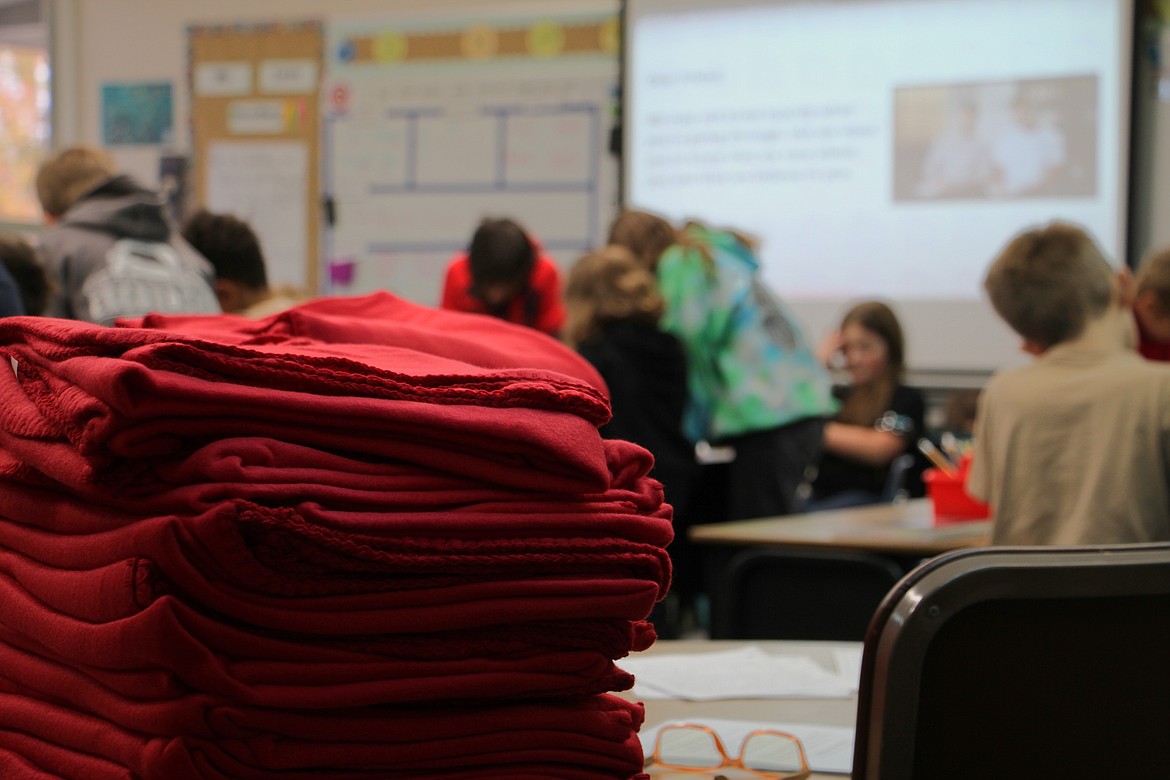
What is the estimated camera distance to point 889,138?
507 centimetres

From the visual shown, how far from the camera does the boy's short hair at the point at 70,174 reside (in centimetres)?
311

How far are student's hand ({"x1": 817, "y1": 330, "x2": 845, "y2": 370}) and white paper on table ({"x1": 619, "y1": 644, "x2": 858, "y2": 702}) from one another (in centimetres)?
333

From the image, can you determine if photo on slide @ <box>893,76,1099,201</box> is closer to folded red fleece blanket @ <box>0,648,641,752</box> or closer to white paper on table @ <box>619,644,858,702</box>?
white paper on table @ <box>619,644,858,702</box>

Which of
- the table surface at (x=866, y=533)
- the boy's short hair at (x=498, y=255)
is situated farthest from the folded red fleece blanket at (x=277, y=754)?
the boy's short hair at (x=498, y=255)

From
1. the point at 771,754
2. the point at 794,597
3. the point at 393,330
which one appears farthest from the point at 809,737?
the point at 794,597

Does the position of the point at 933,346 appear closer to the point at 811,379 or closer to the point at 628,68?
the point at 811,379

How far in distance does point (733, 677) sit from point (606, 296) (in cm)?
221

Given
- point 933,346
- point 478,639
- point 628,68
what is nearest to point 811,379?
point 933,346

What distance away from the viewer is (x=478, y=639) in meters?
0.66

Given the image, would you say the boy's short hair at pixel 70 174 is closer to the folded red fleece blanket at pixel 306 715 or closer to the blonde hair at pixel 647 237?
the blonde hair at pixel 647 237

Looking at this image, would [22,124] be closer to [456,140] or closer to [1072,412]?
[456,140]

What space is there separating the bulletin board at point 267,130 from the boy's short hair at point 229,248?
2.67 metres

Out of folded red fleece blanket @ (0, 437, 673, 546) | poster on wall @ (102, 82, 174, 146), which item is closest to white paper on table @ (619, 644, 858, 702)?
folded red fleece blanket @ (0, 437, 673, 546)

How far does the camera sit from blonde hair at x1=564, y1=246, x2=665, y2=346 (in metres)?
3.41
